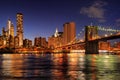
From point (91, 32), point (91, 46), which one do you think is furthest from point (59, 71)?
point (91, 32)

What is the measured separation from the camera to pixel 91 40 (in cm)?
12069

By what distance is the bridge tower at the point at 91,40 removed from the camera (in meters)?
125

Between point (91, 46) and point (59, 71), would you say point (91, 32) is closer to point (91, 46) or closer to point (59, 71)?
point (91, 46)

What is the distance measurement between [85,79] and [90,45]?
4165 inches

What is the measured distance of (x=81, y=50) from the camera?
567 feet

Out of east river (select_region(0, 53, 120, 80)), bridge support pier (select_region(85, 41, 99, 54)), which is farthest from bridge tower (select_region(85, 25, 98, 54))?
east river (select_region(0, 53, 120, 80))

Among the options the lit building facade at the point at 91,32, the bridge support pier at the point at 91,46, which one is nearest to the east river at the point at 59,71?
the bridge support pier at the point at 91,46

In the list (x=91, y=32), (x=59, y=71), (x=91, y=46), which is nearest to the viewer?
(x=59, y=71)

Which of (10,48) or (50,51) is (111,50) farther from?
(10,48)

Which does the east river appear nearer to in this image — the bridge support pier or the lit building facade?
the bridge support pier

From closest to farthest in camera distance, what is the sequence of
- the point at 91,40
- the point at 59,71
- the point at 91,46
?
1. the point at 59,71
2. the point at 91,40
3. the point at 91,46

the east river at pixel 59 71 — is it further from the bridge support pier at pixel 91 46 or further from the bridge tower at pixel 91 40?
the bridge support pier at pixel 91 46

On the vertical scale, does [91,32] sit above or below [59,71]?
above

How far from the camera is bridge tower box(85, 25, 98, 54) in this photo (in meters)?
125
